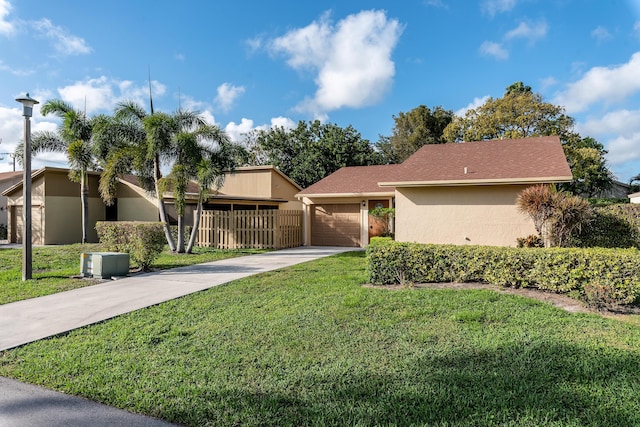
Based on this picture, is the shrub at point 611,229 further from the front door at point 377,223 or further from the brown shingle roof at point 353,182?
the brown shingle roof at point 353,182

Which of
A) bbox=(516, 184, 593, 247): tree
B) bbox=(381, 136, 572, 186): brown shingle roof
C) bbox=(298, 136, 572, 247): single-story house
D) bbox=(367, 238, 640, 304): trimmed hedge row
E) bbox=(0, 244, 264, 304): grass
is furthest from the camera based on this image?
bbox=(298, 136, 572, 247): single-story house

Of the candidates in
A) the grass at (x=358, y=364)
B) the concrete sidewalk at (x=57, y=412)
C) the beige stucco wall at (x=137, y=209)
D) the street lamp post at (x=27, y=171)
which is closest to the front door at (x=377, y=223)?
the grass at (x=358, y=364)

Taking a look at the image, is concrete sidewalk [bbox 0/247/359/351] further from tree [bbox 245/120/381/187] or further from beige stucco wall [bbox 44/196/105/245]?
tree [bbox 245/120/381/187]

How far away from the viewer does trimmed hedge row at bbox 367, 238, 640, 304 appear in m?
6.07

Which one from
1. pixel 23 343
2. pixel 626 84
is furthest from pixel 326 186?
pixel 23 343

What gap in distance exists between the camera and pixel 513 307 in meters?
5.88

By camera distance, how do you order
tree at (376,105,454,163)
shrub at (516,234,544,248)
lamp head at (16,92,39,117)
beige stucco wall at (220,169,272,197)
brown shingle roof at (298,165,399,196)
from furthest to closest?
1. tree at (376,105,454,163)
2. beige stucco wall at (220,169,272,197)
3. brown shingle roof at (298,165,399,196)
4. shrub at (516,234,544,248)
5. lamp head at (16,92,39,117)

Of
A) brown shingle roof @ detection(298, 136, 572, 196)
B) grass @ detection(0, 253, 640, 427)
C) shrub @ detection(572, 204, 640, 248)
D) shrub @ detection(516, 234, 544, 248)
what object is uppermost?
brown shingle roof @ detection(298, 136, 572, 196)

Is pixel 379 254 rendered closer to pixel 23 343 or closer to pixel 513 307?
pixel 513 307

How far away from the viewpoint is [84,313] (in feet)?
20.8

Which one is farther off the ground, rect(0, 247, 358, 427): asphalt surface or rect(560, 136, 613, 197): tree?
rect(560, 136, 613, 197): tree

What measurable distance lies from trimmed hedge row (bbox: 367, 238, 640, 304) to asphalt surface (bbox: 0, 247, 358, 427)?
3.94 metres

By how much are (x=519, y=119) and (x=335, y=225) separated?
1669cm


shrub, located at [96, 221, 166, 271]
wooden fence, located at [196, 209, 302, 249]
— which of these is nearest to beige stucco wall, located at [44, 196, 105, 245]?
wooden fence, located at [196, 209, 302, 249]
